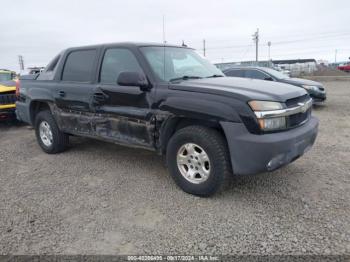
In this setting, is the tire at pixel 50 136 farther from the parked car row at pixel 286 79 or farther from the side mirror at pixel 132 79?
the parked car row at pixel 286 79

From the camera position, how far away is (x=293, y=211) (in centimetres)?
323

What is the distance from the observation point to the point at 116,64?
4312mm

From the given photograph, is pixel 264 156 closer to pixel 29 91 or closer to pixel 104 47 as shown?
pixel 104 47

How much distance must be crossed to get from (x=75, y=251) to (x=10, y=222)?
991 mm

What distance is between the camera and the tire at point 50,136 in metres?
5.32

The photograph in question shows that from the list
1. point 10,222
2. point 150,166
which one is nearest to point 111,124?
point 150,166

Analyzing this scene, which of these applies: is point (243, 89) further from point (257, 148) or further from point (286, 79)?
point (286, 79)

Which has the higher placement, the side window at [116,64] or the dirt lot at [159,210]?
the side window at [116,64]

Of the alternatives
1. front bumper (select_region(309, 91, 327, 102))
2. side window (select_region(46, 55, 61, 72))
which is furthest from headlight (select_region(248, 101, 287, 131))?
front bumper (select_region(309, 91, 327, 102))

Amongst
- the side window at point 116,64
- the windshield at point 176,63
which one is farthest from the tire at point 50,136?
the windshield at point 176,63

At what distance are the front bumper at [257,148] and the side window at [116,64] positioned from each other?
1619 mm

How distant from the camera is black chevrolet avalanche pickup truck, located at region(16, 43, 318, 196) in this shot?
3.14 m

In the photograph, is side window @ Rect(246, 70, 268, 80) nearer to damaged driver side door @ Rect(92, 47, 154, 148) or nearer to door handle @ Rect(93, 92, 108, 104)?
damaged driver side door @ Rect(92, 47, 154, 148)

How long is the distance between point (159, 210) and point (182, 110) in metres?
1.13
